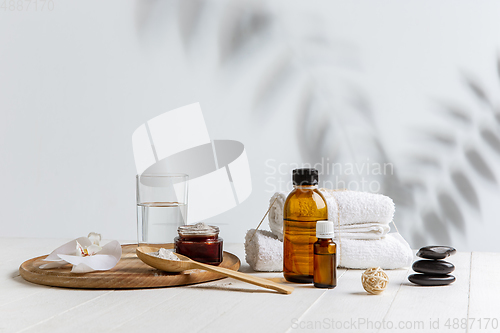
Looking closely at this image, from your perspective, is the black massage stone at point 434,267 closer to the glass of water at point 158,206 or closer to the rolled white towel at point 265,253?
the rolled white towel at point 265,253

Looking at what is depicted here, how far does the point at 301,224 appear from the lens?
818 millimetres

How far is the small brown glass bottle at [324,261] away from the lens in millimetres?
751

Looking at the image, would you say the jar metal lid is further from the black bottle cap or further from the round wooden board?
the black bottle cap

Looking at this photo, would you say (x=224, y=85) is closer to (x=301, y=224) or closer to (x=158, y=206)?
(x=158, y=206)

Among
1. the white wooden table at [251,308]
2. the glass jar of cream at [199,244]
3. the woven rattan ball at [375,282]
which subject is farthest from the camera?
the glass jar of cream at [199,244]

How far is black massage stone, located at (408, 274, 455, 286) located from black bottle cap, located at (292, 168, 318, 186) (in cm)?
22

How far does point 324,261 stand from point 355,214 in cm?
16

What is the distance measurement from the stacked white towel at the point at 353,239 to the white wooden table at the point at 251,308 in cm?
5

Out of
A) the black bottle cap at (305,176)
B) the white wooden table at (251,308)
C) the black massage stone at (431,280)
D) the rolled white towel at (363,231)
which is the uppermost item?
the black bottle cap at (305,176)

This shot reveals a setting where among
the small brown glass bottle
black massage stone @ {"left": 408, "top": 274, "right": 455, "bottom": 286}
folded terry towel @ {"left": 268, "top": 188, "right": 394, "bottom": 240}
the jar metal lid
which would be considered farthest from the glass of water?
black massage stone @ {"left": 408, "top": 274, "right": 455, "bottom": 286}

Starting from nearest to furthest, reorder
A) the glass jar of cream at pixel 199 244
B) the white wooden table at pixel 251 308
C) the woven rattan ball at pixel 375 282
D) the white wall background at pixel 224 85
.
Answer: the white wooden table at pixel 251 308, the woven rattan ball at pixel 375 282, the glass jar of cream at pixel 199 244, the white wall background at pixel 224 85

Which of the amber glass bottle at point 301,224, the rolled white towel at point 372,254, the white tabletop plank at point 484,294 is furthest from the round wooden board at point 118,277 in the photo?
the white tabletop plank at point 484,294

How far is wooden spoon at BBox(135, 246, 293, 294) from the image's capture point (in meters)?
0.75

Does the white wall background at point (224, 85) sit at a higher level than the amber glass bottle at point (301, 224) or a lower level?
higher
